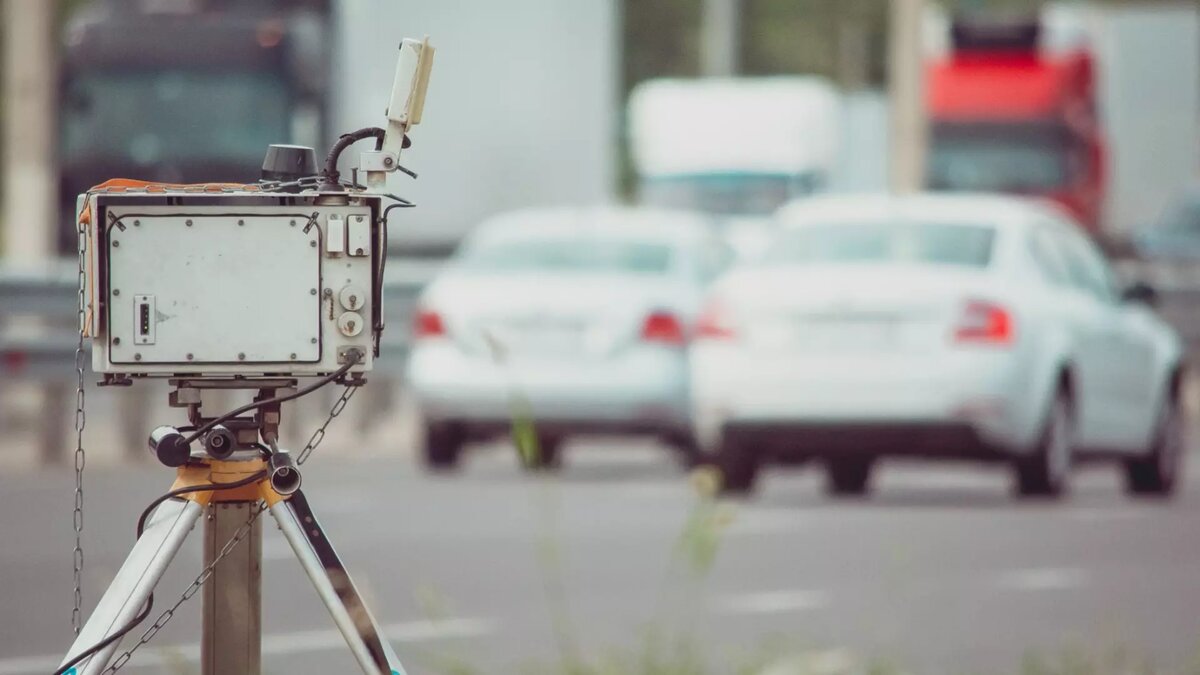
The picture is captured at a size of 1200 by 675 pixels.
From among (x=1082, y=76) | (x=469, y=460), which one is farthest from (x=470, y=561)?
(x=1082, y=76)

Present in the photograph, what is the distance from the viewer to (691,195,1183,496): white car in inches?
523

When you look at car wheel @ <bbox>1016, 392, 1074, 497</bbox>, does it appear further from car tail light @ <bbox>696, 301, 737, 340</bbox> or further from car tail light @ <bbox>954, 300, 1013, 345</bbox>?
car tail light @ <bbox>696, 301, 737, 340</bbox>

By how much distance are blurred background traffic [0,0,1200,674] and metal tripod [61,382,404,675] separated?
1.26 m

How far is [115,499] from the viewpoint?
14.7 metres

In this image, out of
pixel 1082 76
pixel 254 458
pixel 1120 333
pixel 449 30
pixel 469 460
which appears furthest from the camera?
pixel 1082 76

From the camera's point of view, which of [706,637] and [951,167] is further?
[951,167]

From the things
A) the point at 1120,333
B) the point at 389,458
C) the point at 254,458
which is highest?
the point at 254,458

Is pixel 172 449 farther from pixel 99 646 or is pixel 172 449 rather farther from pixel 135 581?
pixel 99 646

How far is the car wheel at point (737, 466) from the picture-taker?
14188 millimetres

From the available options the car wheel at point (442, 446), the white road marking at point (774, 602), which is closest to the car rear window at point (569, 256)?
the car wheel at point (442, 446)

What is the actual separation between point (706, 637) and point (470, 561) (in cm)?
273

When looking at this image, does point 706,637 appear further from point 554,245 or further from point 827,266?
point 554,245

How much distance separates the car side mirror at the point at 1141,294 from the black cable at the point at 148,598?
35.2ft

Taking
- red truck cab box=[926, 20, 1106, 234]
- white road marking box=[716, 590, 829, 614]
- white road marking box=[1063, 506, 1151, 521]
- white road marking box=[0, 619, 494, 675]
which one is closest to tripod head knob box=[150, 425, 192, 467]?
white road marking box=[0, 619, 494, 675]
